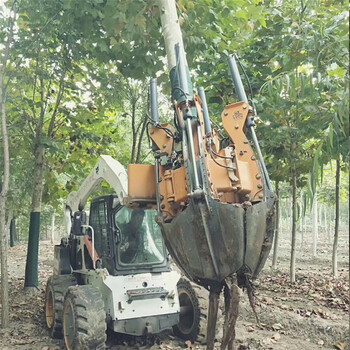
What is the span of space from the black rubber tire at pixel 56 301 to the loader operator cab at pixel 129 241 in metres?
1.02

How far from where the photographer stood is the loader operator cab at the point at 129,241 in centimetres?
571

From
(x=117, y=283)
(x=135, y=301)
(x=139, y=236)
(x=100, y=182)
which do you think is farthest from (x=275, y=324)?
(x=100, y=182)

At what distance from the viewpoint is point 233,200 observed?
284cm

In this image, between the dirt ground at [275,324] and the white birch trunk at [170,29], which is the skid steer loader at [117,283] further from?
the white birch trunk at [170,29]

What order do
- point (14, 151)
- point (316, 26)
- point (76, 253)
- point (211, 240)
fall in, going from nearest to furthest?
point (211, 240)
point (316, 26)
point (76, 253)
point (14, 151)

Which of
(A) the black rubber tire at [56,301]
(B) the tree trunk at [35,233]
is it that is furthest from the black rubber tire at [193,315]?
(B) the tree trunk at [35,233]

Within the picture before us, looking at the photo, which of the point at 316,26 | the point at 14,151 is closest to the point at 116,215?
the point at 316,26

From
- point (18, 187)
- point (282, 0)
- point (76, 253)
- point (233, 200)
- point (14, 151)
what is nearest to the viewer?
point (233, 200)

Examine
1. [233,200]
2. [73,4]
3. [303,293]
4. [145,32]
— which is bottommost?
[303,293]

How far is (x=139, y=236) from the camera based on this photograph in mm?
5918

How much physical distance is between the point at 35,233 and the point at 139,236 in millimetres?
4566

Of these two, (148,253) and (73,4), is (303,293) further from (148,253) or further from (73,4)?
(73,4)

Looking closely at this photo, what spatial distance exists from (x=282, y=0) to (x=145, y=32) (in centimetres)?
359

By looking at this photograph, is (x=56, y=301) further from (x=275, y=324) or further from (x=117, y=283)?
(x=275, y=324)
